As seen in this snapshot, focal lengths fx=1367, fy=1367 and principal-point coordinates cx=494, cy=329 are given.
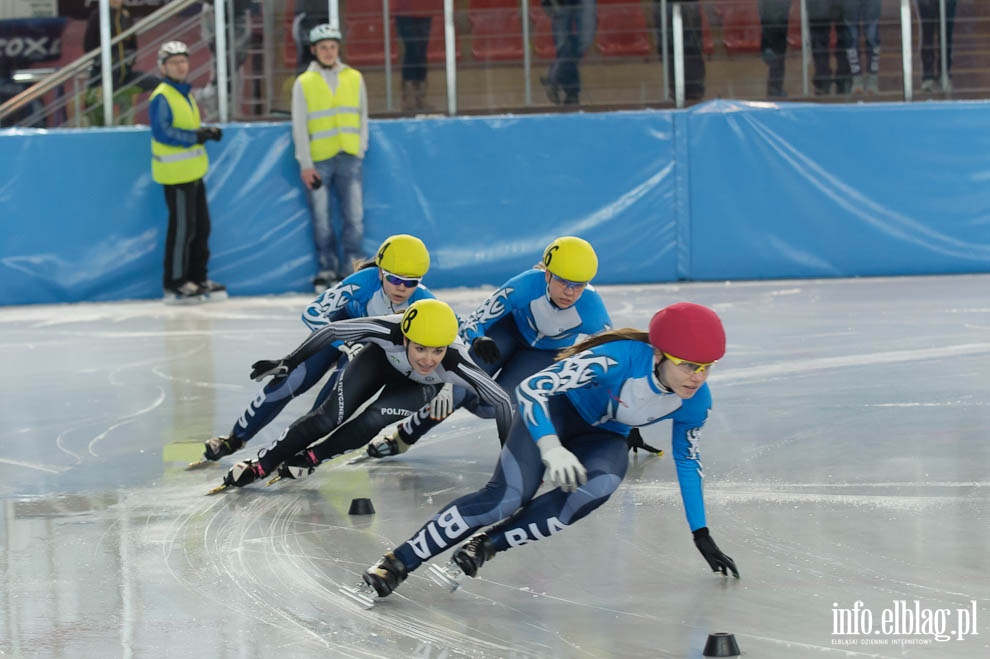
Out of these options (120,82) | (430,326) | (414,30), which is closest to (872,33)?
(414,30)

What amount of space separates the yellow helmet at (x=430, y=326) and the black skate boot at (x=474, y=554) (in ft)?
2.38

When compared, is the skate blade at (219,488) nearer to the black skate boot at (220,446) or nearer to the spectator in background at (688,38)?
the black skate boot at (220,446)

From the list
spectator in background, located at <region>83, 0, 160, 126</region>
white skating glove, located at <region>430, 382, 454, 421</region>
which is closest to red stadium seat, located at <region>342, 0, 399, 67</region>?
spectator in background, located at <region>83, 0, 160, 126</region>

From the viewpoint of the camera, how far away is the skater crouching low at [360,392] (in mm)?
4867

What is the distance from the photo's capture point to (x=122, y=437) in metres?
6.61

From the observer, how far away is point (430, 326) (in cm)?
454

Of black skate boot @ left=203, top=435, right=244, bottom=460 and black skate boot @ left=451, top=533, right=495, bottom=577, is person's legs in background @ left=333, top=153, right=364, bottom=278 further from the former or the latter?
black skate boot @ left=451, top=533, right=495, bottom=577

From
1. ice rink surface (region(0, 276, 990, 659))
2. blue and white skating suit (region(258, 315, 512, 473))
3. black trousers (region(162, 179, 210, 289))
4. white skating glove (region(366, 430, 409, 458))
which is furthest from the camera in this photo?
black trousers (region(162, 179, 210, 289))

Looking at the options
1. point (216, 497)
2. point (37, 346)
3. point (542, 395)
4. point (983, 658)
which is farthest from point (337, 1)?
point (983, 658)

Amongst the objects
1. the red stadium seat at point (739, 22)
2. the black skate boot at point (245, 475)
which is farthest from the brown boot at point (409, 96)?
the black skate boot at point (245, 475)

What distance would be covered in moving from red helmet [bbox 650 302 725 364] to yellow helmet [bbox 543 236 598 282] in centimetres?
149

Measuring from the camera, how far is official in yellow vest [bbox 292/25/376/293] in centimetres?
1209

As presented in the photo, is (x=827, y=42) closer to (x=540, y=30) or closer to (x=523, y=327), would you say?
(x=540, y=30)

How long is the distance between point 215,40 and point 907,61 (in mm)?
6367
